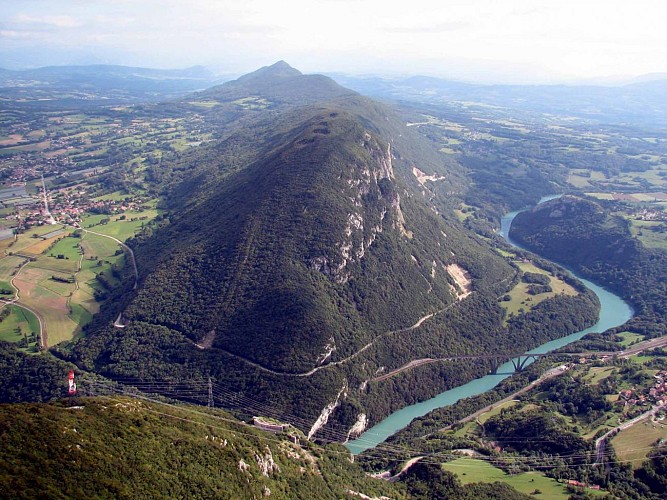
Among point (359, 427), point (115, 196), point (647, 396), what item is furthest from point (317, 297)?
point (115, 196)

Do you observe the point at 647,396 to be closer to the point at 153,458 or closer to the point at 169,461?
the point at 169,461

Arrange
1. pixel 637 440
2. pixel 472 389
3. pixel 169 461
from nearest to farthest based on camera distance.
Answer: pixel 169 461
pixel 637 440
pixel 472 389

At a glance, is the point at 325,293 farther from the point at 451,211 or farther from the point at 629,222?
the point at 629,222

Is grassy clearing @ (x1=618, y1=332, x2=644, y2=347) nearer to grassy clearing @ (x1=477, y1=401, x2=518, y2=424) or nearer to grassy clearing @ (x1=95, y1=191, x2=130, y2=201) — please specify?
grassy clearing @ (x1=477, y1=401, x2=518, y2=424)

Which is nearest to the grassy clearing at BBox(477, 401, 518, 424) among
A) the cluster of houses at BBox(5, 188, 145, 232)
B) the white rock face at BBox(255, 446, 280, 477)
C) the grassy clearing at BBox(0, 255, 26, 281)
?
the white rock face at BBox(255, 446, 280, 477)

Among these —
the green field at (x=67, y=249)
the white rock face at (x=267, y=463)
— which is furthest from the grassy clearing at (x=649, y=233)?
the green field at (x=67, y=249)
